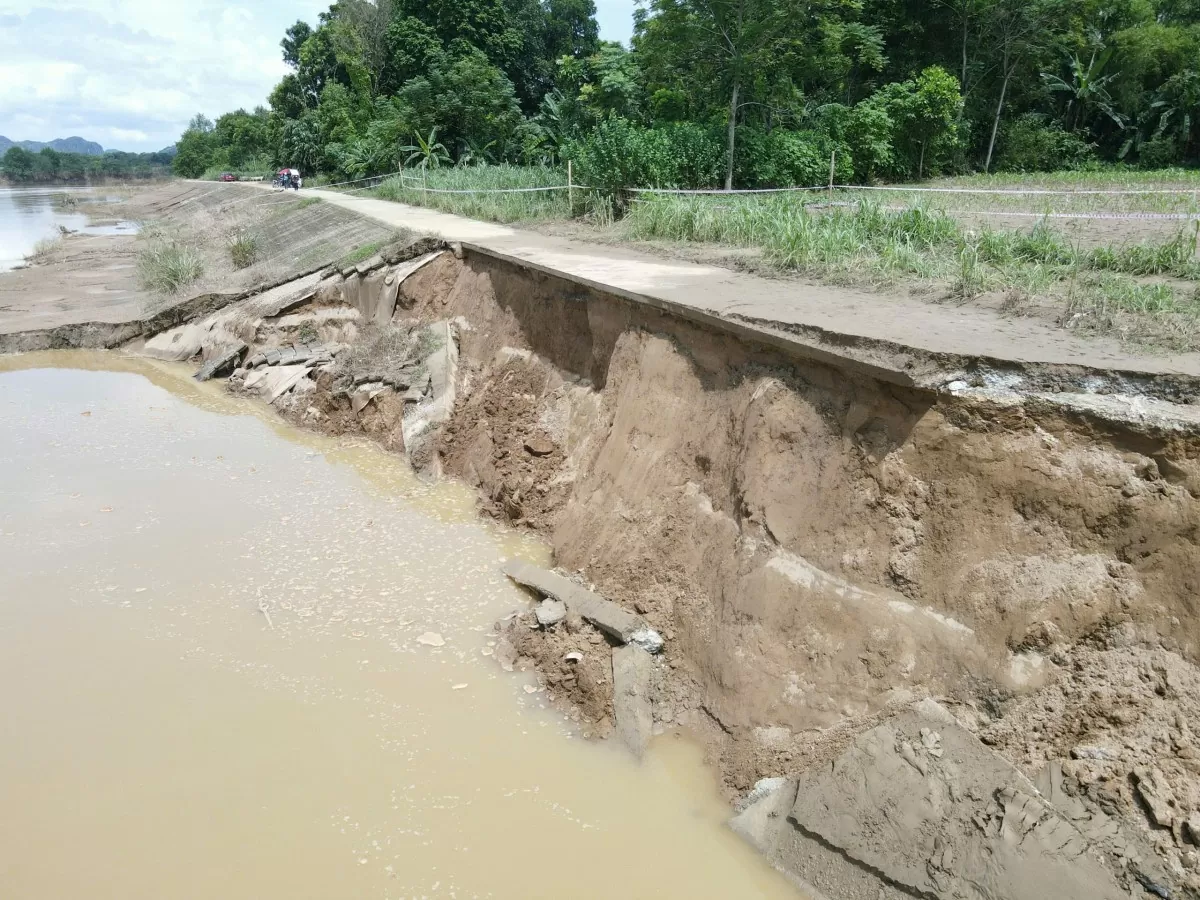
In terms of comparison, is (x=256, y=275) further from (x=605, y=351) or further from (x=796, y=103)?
(x=796, y=103)

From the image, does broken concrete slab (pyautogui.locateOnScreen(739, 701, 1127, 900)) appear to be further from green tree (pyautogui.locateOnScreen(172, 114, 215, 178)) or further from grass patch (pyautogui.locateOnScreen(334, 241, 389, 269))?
green tree (pyautogui.locateOnScreen(172, 114, 215, 178))

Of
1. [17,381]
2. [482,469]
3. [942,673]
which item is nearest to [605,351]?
[482,469]

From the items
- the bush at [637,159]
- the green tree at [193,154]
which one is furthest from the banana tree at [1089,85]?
the green tree at [193,154]

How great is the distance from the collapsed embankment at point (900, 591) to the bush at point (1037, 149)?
70.6ft

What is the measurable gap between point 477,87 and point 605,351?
2093 centimetres

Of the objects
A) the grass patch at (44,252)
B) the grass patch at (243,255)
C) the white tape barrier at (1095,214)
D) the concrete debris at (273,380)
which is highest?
the white tape barrier at (1095,214)

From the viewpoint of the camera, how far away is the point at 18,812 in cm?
427

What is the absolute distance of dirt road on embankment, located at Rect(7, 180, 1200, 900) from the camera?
3.48 m

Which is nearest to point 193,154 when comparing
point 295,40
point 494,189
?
point 295,40

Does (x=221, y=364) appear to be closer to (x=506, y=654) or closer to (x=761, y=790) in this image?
(x=506, y=654)

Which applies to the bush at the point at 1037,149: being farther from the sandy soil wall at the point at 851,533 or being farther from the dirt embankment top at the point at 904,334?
the sandy soil wall at the point at 851,533

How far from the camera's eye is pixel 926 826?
359 centimetres

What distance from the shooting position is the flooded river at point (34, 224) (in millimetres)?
26720

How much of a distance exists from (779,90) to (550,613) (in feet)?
51.8
